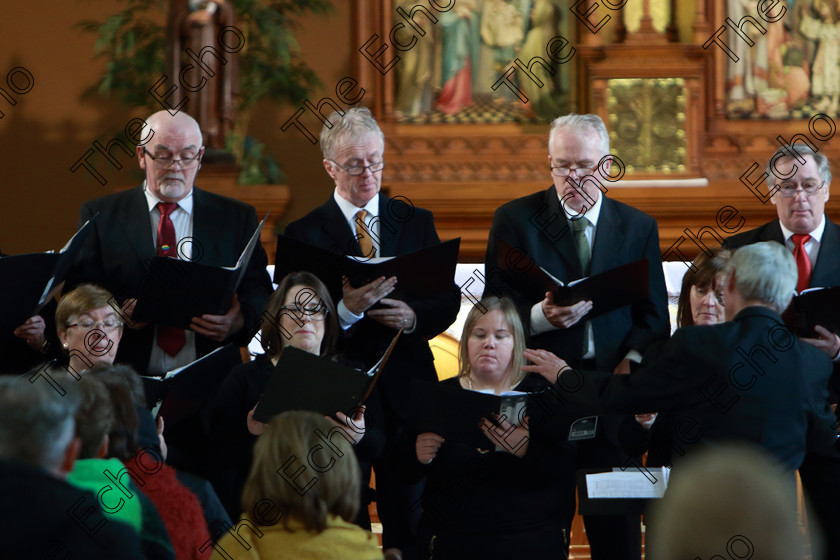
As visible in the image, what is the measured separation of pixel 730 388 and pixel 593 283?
29.0 inches

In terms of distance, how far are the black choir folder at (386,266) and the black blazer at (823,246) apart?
3.94 feet

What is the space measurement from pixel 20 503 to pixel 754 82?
6265 mm

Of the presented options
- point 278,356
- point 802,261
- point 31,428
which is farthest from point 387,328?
point 31,428

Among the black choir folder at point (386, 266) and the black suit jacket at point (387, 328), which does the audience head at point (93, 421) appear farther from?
the black suit jacket at point (387, 328)

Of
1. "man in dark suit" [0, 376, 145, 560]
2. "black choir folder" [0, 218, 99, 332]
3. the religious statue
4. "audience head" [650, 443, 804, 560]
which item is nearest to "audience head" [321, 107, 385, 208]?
"black choir folder" [0, 218, 99, 332]

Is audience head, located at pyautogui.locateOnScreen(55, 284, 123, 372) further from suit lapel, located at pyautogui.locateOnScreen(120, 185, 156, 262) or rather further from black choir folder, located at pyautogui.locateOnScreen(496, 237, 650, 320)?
black choir folder, located at pyautogui.locateOnScreen(496, 237, 650, 320)

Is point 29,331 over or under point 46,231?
under

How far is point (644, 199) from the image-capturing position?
7469 millimetres

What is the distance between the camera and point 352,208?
471 cm

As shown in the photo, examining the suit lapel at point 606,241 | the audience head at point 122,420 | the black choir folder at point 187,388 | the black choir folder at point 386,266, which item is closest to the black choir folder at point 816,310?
the suit lapel at point 606,241

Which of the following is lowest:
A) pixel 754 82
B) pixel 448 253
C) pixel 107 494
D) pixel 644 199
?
pixel 107 494

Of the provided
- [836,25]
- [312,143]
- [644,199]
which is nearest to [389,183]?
[312,143]

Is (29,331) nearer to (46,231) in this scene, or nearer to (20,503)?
(20,503)

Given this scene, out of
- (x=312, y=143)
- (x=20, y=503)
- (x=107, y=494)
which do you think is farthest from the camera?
(x=312, y=143)
